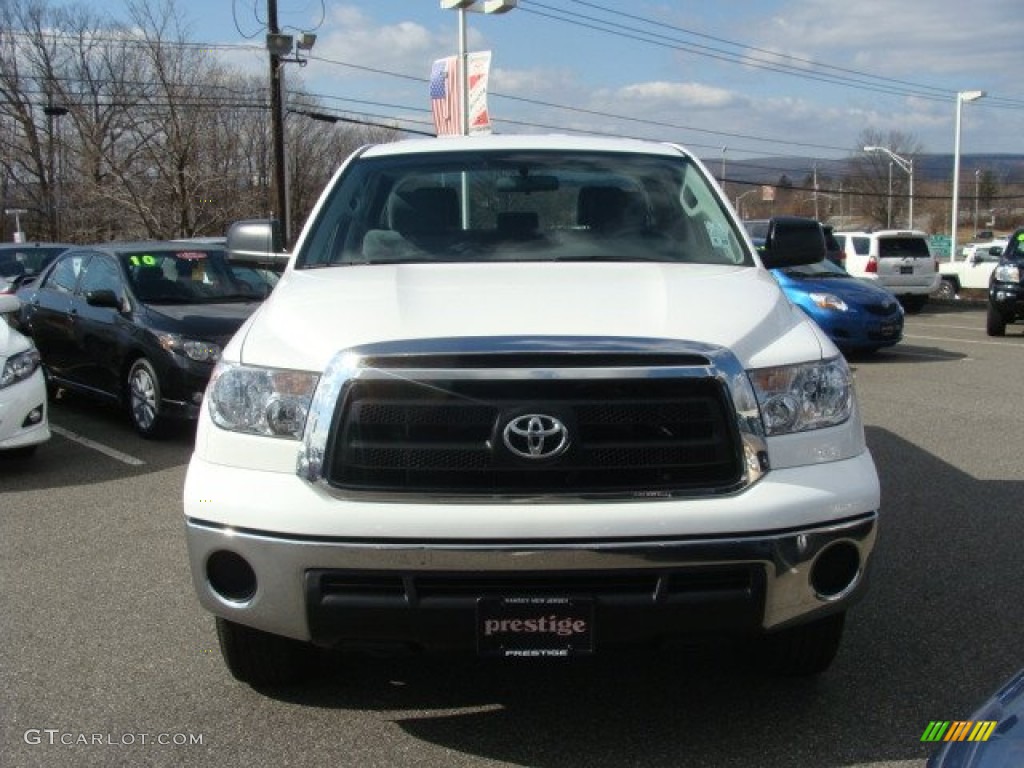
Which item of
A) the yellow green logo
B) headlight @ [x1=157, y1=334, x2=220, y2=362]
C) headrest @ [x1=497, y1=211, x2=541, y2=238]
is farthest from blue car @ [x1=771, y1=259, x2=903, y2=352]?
the yellow green logo

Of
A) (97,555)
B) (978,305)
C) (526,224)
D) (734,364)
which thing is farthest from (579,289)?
(978,305)

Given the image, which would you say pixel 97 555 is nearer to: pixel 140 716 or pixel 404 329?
pixel 140 716

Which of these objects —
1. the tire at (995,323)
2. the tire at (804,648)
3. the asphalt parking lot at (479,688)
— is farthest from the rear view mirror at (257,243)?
the tire at (995,323)

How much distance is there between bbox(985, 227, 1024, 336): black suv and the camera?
1647 cm

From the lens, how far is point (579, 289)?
360cm

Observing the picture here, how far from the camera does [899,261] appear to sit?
22797mm

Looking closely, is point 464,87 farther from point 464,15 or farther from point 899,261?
point 899,261

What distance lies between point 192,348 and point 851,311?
871 centimetres

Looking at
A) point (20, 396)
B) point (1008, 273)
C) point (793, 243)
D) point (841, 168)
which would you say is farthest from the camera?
point (841, 168)

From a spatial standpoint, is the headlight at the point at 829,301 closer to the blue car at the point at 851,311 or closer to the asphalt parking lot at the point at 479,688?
the blue car at the point at 851,311

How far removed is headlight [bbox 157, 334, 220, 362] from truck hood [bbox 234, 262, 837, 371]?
182 inches

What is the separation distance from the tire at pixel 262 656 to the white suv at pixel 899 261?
813 inches

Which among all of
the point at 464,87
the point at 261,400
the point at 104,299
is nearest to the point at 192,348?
the point at 104,299

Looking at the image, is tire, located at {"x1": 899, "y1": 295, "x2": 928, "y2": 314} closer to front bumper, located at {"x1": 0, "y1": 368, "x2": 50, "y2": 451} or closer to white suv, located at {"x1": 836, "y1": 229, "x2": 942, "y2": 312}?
white suv, located at {"x1": 836, "y1": 229, "x2": 942, "y2": 312}
